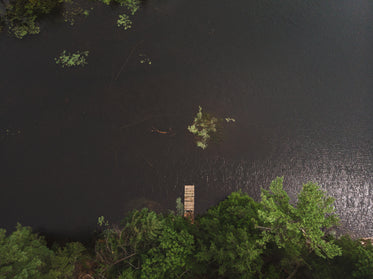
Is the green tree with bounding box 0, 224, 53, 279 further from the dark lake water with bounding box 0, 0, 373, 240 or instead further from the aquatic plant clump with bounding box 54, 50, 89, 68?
the aquatic plant clump with bounding box 54, 50, 89, 68

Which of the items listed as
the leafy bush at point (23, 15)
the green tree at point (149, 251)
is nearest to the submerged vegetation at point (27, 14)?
the leafy bush at point (23, 15)

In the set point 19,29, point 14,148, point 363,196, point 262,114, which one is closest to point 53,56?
point 19,29

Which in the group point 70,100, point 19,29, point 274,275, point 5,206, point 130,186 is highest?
point 19,29

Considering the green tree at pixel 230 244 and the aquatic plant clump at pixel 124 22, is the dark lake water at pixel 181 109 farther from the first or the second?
the green tree at pixel 230 244

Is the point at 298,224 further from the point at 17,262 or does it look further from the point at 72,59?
the point at 72,59

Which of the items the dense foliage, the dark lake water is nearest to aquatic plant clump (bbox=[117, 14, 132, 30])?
the dark lake water

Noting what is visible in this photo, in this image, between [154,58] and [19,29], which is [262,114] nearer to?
[154,58]
